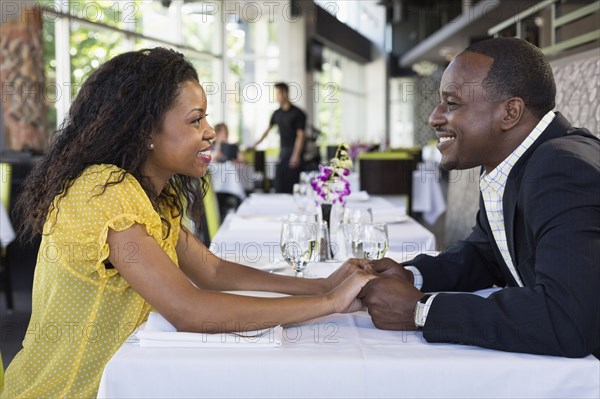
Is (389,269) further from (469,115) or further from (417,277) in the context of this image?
(469,115)

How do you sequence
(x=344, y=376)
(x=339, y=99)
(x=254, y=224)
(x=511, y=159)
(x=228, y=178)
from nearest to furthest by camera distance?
(x=344, y=376) < (x=511, y=159) < (x=254, y=224) < (x=228, y=178) < (x=339, y=99)

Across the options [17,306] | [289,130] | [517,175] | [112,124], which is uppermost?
[289,130]

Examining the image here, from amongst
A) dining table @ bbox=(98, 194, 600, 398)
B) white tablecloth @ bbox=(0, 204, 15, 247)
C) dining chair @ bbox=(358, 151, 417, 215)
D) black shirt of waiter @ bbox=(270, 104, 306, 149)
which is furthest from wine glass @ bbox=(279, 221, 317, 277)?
black shirt of waiter @ bbox=(270, 104, 306, 149)

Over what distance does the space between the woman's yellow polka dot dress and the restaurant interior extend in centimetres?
52

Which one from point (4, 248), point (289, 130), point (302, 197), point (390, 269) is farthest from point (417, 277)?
point (289, 130)

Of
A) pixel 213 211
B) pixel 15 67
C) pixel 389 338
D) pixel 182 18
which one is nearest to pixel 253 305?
pixel 389 338

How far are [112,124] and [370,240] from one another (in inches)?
26.5

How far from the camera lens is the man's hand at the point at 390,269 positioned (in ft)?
5.49

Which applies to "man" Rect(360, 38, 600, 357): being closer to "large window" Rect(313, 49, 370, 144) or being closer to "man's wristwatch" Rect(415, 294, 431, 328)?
"man's wristwatch" Rect(415, 294, 431, 328)

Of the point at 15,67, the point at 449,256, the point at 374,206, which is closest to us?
A: the point at 449,256

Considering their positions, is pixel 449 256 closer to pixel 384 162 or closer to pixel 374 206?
pixel 374 206

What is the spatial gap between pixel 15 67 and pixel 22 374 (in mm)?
5343

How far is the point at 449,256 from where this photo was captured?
1769 mm

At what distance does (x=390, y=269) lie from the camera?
168cm
